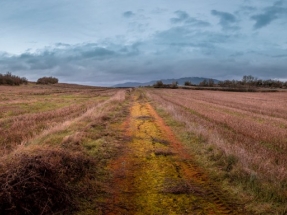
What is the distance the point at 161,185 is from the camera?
7.46 metres

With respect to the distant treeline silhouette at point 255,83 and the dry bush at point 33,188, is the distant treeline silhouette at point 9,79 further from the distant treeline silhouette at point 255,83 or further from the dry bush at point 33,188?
the dry bush at point 33,188

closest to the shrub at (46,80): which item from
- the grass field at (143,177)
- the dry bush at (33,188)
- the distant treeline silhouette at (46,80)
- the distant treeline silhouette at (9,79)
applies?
the distant treeline silhouette at (46,80)

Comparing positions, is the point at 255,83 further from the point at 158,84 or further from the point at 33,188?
the point at 33,188

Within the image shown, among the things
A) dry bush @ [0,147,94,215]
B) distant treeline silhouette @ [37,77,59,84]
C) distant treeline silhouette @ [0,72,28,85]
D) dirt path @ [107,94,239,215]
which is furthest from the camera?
distant treeline silhouette @ [37,77,59,84]

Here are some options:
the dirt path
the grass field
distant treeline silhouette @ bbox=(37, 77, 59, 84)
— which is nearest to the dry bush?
the grass field

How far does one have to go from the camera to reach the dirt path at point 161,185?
20.4 ft

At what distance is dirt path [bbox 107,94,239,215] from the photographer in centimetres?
620

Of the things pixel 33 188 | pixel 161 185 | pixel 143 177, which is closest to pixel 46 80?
pixel 143 177

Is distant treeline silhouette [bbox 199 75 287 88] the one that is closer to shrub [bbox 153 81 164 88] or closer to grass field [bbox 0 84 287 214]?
shrub [bbox 153 81 164 88]

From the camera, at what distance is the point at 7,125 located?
17719mm

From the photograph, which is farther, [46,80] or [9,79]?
[46,80]

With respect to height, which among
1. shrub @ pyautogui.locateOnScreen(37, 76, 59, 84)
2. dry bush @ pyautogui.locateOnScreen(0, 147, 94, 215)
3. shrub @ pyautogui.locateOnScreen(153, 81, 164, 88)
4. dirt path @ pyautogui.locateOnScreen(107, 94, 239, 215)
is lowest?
dirt path @ pyautogui.locateOnScreen(107, 94, 239, 215)

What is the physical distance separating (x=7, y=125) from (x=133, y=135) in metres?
9.11

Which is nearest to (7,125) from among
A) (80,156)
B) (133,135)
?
(133,135)
